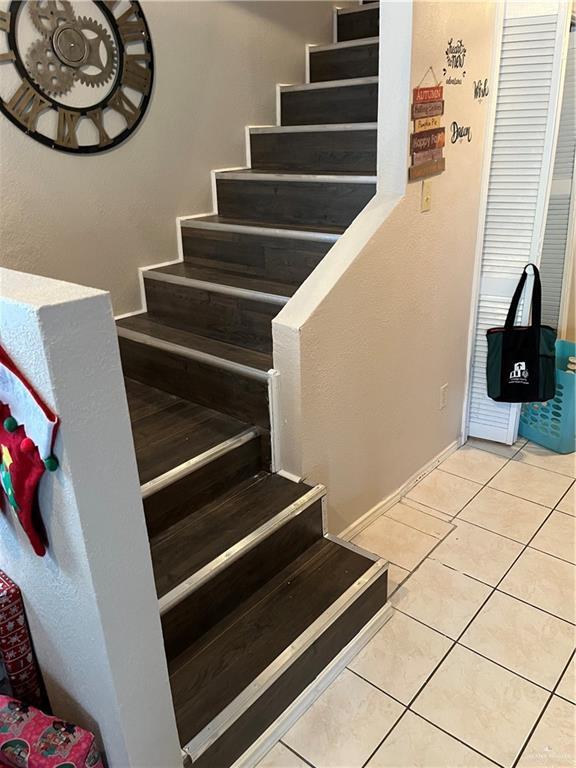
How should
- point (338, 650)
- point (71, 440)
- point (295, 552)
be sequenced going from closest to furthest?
1. point (71, 440)
2. point (338, 650)
3. point (295, 552)

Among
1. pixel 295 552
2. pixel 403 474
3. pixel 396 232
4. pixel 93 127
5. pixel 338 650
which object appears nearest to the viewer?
pixel 338 650

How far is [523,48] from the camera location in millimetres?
2447

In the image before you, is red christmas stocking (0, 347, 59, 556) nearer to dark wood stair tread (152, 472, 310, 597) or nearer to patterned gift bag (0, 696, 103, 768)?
patterned gift bag (0, 696, 103, 768)

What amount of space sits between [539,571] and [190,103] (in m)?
2.48

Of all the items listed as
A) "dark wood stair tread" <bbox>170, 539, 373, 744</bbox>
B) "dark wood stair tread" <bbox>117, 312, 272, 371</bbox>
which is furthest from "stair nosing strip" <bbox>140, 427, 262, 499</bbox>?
"dark wood stair tread" <bbox>170, 539, 373, 744</bbox>

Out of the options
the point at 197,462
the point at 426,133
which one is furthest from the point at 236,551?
the point at 426,133

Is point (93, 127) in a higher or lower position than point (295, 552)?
higher

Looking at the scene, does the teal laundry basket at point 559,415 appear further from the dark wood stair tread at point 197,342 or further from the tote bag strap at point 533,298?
the dark wood stair tread at point 197,342

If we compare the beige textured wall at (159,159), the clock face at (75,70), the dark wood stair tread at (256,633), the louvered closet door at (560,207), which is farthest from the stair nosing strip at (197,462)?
the louvered closet door at (560,207)

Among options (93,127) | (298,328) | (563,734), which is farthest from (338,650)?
(93,127)

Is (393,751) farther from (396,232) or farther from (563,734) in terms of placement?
(396,232)

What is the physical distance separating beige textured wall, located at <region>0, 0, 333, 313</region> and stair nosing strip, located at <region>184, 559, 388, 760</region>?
64.2 inches

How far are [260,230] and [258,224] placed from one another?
165mm

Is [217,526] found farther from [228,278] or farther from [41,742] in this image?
[228,278]
